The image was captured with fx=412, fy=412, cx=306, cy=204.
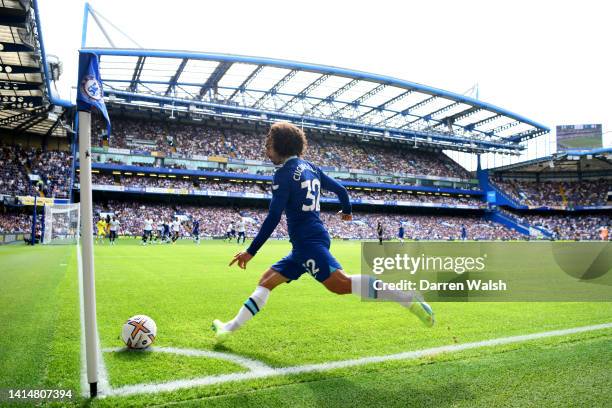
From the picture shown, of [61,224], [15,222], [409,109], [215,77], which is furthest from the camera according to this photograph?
[409,109]

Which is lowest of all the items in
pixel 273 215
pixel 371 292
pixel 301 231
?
pixel 371 292

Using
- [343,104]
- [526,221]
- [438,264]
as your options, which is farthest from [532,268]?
[526,221]

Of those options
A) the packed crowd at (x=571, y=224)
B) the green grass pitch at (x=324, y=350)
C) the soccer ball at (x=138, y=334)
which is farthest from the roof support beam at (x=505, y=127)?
the soccer ball at (x=138, y=334)

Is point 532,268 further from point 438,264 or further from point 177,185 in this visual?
point 177,185

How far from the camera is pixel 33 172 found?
133 ft

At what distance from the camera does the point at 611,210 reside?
61688 millimetres

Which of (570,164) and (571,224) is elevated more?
(570,164)

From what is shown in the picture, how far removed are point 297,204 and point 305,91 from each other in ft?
148

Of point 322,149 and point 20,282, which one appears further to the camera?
point 322,149

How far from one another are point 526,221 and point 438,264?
56008mm

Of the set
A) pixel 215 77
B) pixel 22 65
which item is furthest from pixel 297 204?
pixel 215 77

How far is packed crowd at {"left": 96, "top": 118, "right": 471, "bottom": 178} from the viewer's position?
162 feet

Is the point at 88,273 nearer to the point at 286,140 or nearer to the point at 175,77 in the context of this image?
the point at 286,140

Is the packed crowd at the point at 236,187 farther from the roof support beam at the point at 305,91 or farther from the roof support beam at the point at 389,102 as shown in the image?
the roof support beam at the point at 389,102
